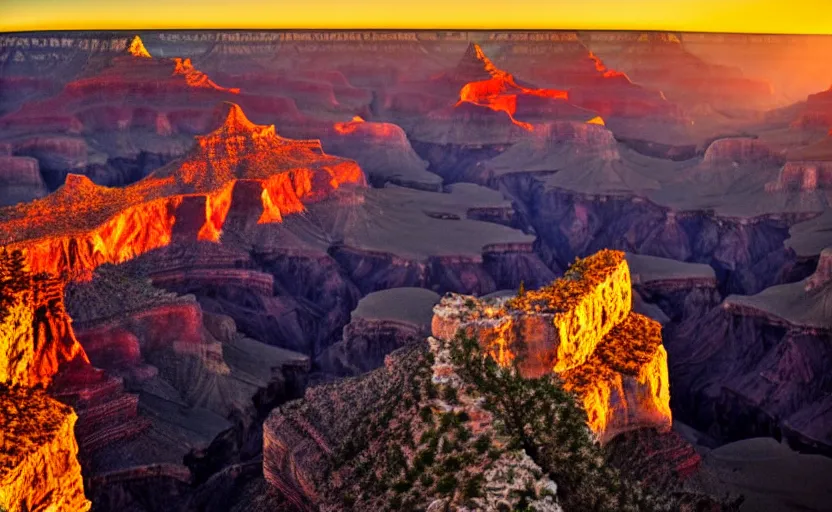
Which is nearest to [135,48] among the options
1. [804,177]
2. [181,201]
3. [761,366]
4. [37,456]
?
[181,201]

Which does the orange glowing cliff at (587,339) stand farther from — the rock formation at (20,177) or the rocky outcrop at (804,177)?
the rock formation at (20,177)

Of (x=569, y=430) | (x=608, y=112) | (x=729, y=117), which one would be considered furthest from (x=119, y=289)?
(x=729, y=117)

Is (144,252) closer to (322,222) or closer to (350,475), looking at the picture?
(322,222)

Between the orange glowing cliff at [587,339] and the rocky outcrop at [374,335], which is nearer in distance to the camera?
the orange glowing cliff at [587,339]

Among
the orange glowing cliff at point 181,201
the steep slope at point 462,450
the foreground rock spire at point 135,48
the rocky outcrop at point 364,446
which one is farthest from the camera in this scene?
the foreground rock spire at point 135,48

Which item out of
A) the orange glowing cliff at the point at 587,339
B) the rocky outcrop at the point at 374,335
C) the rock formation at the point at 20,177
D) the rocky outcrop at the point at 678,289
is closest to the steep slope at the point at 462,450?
the orange glowing cliff at the point at 587,339

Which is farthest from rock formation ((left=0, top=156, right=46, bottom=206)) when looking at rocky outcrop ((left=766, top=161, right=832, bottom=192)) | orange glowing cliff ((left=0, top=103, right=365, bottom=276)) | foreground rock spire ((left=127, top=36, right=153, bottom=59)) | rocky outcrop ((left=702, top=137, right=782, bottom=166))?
rocky outcrop ((left=766, top=161, right=832, bottom=192))

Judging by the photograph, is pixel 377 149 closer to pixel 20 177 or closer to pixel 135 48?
pixel 20 177
